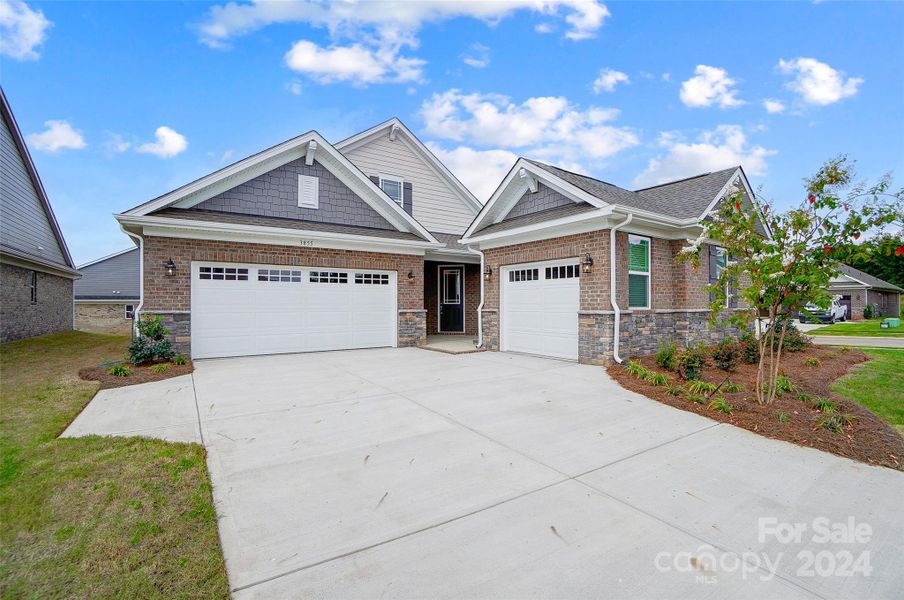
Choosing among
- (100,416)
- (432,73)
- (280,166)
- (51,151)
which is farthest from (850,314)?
(51,151)

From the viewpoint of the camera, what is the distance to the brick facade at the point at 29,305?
43.3 ft

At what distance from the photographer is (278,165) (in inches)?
464

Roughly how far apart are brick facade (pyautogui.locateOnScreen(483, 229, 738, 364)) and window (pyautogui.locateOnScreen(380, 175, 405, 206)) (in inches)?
230

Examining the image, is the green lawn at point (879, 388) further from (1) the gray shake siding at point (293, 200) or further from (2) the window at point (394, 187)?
(2) the window at point (394, 187)

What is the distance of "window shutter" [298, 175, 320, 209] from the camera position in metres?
12.1

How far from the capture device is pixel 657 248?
1046 cm

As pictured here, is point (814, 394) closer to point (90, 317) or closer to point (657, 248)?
point (657, 248)

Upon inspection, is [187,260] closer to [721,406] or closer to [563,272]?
[563,272]

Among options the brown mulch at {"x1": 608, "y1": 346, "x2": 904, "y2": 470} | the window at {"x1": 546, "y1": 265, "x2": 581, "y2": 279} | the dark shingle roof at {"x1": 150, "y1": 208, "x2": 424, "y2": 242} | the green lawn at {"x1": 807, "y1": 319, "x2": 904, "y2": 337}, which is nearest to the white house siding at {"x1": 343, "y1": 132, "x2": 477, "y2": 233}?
the dark shingle roof at {"x1": 150, "y1": 208, "x2": 424, "y2": 242}

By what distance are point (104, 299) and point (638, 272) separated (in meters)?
27.9

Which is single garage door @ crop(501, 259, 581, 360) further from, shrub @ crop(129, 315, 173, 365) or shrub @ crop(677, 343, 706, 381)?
shrub @ crop(129, 315, 173, 365)

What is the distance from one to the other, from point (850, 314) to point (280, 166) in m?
46.0

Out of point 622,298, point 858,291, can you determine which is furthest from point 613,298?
point 858,291

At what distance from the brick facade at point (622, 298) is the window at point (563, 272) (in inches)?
12.0
